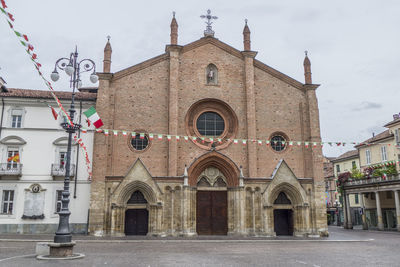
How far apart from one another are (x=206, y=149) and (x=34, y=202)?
1270 cm

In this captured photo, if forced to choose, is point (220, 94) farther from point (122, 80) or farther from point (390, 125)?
point (390, 125)

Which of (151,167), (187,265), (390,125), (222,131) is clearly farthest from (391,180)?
(187,265)

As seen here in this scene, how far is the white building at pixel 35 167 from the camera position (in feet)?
81.8

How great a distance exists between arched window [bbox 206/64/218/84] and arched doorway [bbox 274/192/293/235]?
10.0 m

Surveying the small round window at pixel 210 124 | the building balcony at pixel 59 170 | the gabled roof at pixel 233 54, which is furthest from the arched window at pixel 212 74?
the building balcony at pixel 59 170

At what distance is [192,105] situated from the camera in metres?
26.8

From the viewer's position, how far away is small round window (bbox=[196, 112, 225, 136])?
2740 centimetres

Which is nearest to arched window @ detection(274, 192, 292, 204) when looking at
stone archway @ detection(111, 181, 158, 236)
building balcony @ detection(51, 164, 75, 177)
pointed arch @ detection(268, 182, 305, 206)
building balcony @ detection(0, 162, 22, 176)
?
pointed arch @ detection(268, 182, 305, 206)

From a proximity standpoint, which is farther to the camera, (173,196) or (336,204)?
(336,204)

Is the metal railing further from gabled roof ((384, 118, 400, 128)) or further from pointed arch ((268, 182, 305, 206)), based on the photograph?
pointed arch ((268, 182, 305, 206))

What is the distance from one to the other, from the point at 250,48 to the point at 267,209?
1248cm

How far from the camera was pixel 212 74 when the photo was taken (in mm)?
27766

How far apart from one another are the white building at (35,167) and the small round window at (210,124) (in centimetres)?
818

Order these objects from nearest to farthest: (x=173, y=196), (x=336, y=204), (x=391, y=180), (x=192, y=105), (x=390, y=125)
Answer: (x=173, y=196), (x=192, y=105), (x=391, y=180), (x=390, y=125), (x=336, y=204)
